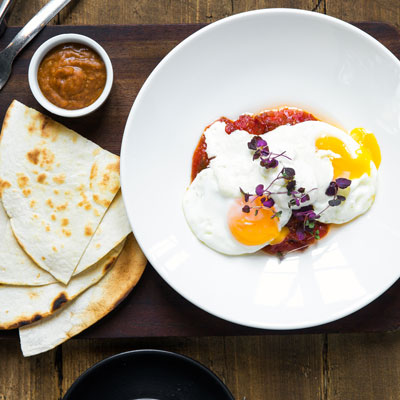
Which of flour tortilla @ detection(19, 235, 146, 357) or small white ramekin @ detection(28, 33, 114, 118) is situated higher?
small white ramekin @ detection(28, 33, 114, 118)

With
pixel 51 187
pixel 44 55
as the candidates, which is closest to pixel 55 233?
pixel 51 187

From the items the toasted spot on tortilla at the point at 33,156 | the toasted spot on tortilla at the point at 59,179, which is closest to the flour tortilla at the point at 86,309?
the toasted spot on tortilla at the point at 59,179

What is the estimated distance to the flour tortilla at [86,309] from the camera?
3.10 meters

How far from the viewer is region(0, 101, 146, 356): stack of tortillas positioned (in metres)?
3.08

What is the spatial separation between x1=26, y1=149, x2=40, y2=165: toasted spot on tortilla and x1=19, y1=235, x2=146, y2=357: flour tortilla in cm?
84

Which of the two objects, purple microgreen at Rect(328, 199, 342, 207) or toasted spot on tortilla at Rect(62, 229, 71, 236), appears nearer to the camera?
purple microgreen at Rect(328, 199, 342, 207)

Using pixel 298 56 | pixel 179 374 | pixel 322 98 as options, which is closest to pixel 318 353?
pixel 179 374

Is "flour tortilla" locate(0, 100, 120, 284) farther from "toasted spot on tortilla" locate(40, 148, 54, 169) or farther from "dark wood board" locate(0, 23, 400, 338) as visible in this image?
"dark wood board" locate(0, 23, 400, 338)

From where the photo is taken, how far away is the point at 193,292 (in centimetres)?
296

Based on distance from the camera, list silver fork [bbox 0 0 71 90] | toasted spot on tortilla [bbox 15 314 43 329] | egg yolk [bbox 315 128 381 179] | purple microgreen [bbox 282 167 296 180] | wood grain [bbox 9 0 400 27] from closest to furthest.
A: purple microgreen [bbox 282 167 296 180], egg yolk [bbox 315 128 381 179], toasted spot on tortilla [bbox 15 314 43 329], silver fork [bbox 0 0 71 90], wood grain [bbox 9 0 400 27]

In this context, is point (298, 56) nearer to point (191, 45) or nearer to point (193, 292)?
point (191, 45)

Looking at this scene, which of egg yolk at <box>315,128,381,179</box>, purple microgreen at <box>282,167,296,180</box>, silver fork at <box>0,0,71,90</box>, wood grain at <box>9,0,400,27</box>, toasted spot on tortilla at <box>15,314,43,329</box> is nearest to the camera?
purple microgreen at <box>282,167,296,180</box>

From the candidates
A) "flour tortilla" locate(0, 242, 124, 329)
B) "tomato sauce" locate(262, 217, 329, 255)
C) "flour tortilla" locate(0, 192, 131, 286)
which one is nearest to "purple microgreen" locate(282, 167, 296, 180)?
"tomato sauce" locate(262, 217, 329, 255)

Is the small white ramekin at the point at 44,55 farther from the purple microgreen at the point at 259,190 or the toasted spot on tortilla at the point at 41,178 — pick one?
the purple microgreen at the point at 259,190
